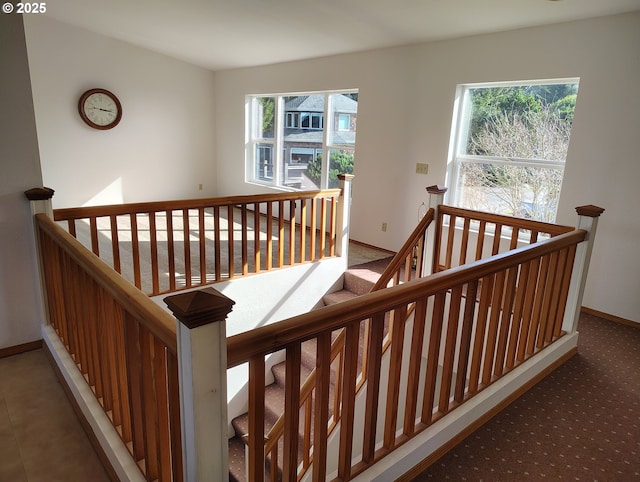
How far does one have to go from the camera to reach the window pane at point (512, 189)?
12.3 feet

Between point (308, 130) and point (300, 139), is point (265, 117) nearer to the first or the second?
point (300, 139)

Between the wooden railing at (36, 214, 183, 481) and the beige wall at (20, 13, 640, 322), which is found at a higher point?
the beige wall at (20, 13, 640, 322)

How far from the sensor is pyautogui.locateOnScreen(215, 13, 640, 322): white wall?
10.5 feet

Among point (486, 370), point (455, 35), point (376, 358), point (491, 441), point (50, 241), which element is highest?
point (455, 35)

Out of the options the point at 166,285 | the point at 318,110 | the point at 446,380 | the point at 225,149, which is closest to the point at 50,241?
the point at 166,285

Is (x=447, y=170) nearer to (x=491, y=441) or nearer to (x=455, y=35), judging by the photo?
(x=455, y=35)

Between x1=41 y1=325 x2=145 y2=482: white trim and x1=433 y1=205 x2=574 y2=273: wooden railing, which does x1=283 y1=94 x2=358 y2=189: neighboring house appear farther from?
x1=41 y1=325 x2=145 y2=482: white trim

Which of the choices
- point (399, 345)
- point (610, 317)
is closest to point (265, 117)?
point (610, 317)

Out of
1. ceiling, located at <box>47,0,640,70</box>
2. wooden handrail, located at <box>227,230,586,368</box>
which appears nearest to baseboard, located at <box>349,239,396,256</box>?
ceiling, located at <box>47,0,640,70</box>

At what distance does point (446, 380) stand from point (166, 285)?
256 cm

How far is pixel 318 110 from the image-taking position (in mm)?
5750

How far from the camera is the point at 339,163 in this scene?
558 cm

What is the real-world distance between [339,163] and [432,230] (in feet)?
8.43

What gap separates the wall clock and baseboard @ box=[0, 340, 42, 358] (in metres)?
4.59
